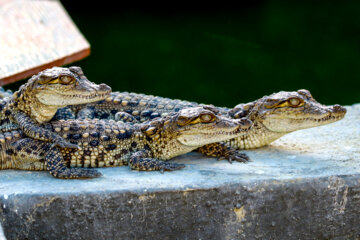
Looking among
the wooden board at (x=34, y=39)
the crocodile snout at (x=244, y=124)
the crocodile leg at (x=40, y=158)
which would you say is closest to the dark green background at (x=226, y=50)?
the wooden board at (x=34, y=39)

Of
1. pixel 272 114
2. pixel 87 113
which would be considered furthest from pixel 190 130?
pixel 87 113

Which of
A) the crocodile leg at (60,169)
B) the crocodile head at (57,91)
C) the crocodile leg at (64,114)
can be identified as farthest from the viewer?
the crocodile leg at (64,114)

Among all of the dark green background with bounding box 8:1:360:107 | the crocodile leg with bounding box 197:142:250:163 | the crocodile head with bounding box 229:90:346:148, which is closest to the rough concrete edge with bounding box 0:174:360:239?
the crocodile leg with bounding box 197:142:250:163

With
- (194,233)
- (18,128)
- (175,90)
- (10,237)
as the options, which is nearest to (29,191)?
(10,237)

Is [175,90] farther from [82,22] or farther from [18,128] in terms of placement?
[18,128]

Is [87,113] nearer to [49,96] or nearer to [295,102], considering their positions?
[49,96]

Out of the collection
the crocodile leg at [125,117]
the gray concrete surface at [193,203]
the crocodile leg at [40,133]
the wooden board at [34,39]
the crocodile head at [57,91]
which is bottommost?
the gray concrete surface at [193,203]

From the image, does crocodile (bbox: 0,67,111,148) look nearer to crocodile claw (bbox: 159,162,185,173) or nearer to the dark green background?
crocodile claw (bbox: 159,162,185,173)

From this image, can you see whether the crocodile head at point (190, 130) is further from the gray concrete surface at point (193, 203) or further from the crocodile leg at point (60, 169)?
the crocodile leg at point (60, 169)
